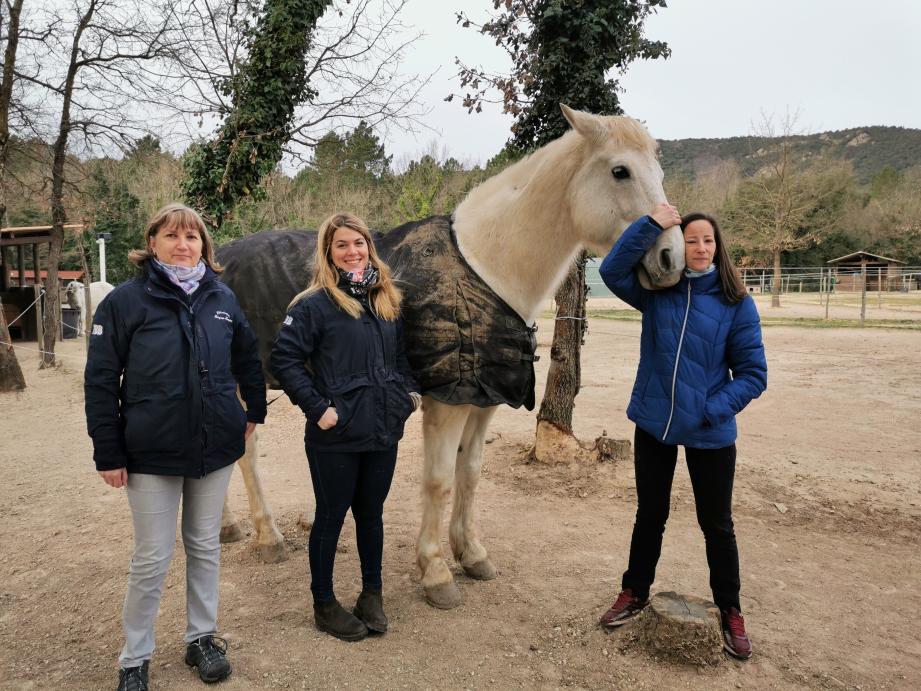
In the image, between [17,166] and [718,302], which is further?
[17,166]

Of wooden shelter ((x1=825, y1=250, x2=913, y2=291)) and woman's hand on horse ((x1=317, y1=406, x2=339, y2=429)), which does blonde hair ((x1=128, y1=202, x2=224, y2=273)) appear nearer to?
woman's hand on horse ((x1=317, y1=406, x2=339, y2=429))

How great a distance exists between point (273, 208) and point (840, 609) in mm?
19625

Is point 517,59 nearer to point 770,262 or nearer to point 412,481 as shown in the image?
point 412,481

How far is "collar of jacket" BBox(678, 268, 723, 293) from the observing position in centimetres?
255

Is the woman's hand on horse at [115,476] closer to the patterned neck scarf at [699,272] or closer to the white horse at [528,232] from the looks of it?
the white horse at [528,232]

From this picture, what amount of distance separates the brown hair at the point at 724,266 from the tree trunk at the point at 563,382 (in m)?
2.82

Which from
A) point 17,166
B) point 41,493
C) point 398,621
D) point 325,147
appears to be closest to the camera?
point 398,621

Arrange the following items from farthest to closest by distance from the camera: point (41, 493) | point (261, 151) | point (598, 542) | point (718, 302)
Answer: point (261, 151) → point (41, 493) → point (598, 542) → point (718, 302)

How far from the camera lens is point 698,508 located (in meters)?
2.61

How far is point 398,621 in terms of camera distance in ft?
9.44

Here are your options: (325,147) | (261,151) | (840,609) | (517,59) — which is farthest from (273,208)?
(840,609)

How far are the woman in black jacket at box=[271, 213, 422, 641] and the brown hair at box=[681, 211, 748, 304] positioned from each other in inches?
54.1

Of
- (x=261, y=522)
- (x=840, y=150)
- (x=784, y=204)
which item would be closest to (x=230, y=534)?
(x=261, y=522)

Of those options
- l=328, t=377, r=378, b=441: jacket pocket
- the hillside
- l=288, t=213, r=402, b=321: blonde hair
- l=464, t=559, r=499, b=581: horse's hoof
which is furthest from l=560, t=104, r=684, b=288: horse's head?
the hillside
